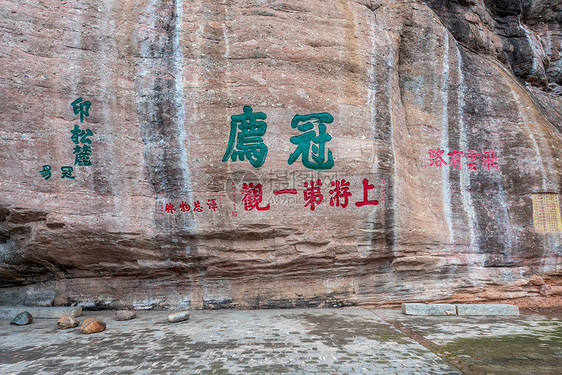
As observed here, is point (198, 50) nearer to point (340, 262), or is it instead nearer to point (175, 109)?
point (175, 109)

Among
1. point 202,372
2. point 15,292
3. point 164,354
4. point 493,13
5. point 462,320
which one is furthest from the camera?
point 493,13

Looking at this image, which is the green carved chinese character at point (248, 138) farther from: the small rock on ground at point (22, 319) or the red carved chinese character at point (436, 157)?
the small rock on ground at point (22, 319)

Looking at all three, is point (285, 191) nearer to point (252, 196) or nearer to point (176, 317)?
point (252, 196)

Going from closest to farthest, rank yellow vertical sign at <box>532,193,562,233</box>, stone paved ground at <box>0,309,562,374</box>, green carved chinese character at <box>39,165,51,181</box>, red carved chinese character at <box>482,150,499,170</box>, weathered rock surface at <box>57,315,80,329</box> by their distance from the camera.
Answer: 1. stone paved ground at <box>0,309,562,374</box>
2. weathered rock surface at <box>57,315,80,329</box>
3. green carved chinese character at <box>39,165,51,181</box>
4. yellow vertical sign at <box>532,193,562,233</box>
5. red carved chinese character at <box>482,150,499,170</box>

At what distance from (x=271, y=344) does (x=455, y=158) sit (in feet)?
18.4

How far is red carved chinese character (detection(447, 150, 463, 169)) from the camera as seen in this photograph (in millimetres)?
7527

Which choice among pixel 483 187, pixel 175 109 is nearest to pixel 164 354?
pixel 175 109

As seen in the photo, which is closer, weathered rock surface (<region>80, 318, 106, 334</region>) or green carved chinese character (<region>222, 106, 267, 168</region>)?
weathered rock surface (<region>80, 318, 106, 334</region>)

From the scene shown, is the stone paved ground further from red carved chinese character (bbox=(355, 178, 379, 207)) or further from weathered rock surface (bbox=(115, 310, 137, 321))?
red carved chinese character (bbox=(355, 178, 379, 207))

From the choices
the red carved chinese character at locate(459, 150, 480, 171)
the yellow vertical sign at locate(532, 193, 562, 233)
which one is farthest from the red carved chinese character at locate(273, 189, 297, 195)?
the yellow vertical sign at locate(532, 193, 562, 233)

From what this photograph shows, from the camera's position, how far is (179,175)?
6.63 metres

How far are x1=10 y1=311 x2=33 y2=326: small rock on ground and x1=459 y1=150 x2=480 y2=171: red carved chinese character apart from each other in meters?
8.92

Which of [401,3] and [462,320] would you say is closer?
[462,320]

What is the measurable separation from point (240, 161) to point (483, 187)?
5177 mm
